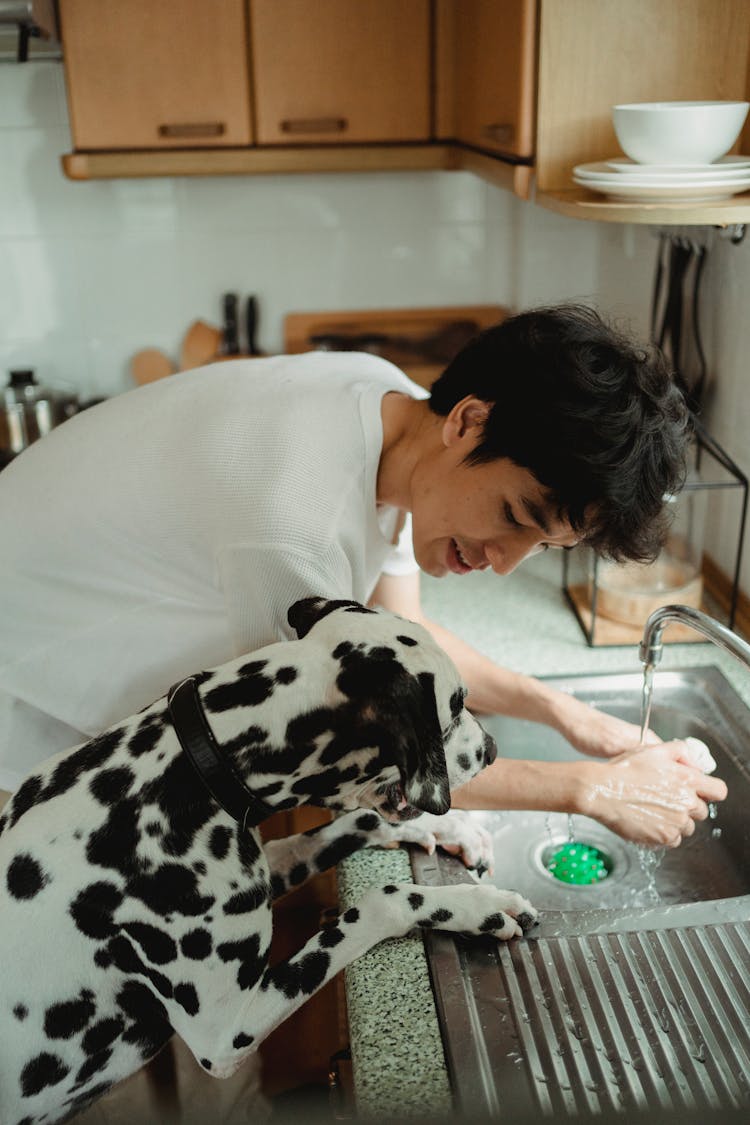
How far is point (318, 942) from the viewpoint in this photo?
1.24 meters

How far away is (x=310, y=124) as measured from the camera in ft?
8.24

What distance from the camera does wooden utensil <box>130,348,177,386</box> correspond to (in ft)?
10.1

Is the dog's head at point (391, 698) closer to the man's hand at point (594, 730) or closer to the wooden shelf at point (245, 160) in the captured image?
the man's hand at point (594, 730)

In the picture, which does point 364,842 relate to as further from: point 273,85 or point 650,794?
point 273,85

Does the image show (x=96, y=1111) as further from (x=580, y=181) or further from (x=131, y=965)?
(x=580, y=181)

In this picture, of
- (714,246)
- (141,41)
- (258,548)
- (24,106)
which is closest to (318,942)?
(258,548)

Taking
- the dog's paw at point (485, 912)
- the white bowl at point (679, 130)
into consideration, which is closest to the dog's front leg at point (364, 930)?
the dog's paw at point (485, 912)

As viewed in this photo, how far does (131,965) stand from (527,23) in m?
1.48

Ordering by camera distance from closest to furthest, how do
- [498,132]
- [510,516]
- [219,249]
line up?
[510,516] < [498,132] < [219,249]

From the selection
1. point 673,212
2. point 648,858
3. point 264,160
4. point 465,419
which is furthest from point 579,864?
point 264,160

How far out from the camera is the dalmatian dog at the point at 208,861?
1.17 m

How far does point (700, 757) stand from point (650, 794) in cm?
14

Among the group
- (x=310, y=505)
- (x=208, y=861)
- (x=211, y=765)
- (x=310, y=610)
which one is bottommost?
(x=208, y=861)

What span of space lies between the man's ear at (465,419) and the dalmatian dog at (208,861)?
0.88 feet
